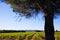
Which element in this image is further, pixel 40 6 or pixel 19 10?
pixel 19 10

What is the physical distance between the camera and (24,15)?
14.4 meters

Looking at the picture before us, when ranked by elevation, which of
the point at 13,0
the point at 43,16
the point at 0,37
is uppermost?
the point at 13,0

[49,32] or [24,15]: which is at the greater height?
[24,15]

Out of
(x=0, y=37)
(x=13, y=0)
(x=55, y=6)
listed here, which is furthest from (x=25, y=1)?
(x=0, y=37)

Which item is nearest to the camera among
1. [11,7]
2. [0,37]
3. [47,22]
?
[47,22]

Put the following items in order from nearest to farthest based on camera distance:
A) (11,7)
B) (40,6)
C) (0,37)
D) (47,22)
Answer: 1. (40,6)
2. (47,22)
3. (11,7)
4. (0,37)

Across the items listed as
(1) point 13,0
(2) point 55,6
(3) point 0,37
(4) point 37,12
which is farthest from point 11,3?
(3) point 0,37

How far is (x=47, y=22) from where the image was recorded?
13.5 metres

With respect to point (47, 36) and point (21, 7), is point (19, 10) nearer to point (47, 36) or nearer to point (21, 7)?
point (21, 7)

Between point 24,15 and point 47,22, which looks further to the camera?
point 24,15

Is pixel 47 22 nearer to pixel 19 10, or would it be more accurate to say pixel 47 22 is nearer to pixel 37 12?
pixel 37 12

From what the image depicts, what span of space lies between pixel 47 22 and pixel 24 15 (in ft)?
5.53

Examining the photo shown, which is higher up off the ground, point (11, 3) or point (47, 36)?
point (11, 3)

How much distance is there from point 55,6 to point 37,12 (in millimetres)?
1326
